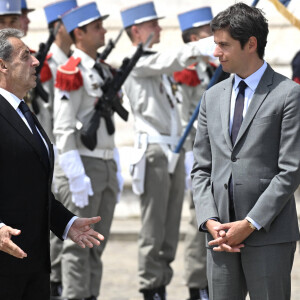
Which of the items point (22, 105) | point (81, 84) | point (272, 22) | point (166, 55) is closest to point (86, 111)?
point (81, 84)

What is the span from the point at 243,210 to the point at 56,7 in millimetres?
4166

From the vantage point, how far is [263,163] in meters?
4.62

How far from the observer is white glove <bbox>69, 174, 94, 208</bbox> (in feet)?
22.8

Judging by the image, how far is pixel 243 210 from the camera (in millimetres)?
4648

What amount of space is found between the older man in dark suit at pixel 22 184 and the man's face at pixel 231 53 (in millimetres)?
830

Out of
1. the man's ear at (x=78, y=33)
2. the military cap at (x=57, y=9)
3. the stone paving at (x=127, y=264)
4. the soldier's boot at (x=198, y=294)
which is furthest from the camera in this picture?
the military cap at (x=57, y=9)

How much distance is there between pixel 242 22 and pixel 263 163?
63 centimetres

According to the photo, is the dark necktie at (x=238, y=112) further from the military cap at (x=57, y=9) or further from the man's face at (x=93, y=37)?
the military cap at (x=57, y=9)

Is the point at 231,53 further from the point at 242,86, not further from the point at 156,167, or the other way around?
the point at 156,167

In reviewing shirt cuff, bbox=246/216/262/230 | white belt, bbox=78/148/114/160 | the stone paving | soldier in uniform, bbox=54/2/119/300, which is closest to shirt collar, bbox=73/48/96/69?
soldier in uniform, bbox=54/2/119/300

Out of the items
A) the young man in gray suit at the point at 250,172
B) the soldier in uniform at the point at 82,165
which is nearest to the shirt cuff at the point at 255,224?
the young man in gray suit at the point at 250,172

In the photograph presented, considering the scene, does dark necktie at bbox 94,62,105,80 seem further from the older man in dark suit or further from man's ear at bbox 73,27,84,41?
the older man in dark suit

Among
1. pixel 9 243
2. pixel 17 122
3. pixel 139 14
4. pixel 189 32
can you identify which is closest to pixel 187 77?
pixel 189 32

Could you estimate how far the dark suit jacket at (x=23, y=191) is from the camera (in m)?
4.48
